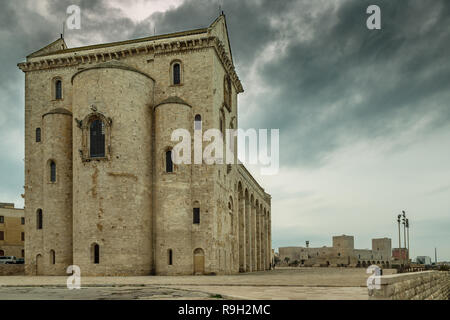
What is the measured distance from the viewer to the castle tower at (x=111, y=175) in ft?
97.7

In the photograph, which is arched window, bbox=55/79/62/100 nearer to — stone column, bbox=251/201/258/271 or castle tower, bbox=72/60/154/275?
castle tower, bbox=72/60/154/275

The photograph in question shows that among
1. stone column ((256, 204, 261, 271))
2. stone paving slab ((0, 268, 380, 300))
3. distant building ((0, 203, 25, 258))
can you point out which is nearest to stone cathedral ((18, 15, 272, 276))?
stone paving slab ((0, 268, 380, 300))

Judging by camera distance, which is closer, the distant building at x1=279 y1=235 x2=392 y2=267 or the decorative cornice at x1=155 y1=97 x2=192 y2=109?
the decorative cornice at x1=155 y1=97 x2=192 y2=109

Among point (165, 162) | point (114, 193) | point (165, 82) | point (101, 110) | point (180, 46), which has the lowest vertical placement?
point (114, 193)

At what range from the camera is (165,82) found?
33688mm

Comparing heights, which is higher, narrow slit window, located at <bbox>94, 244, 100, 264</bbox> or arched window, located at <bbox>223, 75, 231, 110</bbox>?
arched window, located at <bbox>223, 75, 231, 110</bbox>

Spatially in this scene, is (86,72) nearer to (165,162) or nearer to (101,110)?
(101,110)

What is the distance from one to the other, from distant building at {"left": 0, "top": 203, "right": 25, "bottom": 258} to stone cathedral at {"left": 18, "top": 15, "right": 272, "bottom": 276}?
25.5 m

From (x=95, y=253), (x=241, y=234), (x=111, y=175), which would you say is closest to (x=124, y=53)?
(x=111, y=175)

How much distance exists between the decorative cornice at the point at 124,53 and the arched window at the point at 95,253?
13415 mm

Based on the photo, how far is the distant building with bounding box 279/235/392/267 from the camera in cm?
9175
